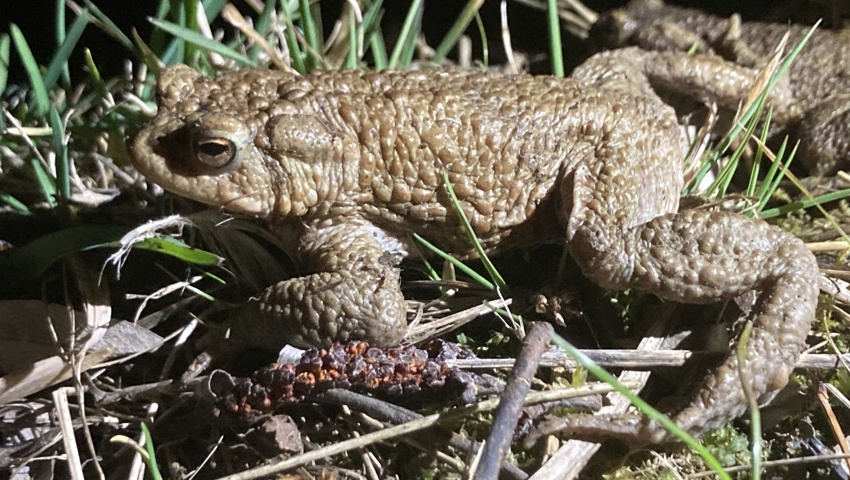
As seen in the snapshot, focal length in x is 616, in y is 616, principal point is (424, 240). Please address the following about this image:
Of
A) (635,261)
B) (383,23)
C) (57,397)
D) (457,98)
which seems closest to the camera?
(57,397)

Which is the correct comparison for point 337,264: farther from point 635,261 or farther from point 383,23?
point 383,23

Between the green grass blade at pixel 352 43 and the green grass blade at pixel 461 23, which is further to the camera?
the green grass blade at pixel 461 23

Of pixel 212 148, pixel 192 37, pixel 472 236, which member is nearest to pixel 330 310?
pixel 472 236

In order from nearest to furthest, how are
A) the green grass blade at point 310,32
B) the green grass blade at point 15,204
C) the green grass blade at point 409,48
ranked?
the green grass blade at point 15,204 → the green grass blade at point 310,32 → the green grass blade at point 409,48

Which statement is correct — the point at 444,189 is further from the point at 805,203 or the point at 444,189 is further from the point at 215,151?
the point at 805,203

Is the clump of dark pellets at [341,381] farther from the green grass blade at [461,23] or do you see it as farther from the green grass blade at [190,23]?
the green grass blade at [461,23]

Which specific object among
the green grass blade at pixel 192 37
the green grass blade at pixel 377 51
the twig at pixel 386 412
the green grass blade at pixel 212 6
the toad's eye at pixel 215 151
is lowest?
the twig at pixel 386 412

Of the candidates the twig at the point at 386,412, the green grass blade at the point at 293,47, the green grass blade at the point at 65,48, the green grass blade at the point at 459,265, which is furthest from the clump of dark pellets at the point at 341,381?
the green grass blade at the point at 65,48

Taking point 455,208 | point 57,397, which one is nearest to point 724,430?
point 455,208
